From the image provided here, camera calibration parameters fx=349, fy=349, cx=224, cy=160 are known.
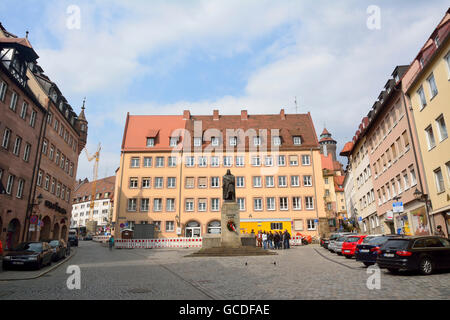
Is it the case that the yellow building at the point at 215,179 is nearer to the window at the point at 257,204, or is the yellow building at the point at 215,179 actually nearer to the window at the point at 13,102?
the window at the point at 257,204

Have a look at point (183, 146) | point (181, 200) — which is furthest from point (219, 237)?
point (183, 146)

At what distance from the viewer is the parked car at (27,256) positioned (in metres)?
16.3

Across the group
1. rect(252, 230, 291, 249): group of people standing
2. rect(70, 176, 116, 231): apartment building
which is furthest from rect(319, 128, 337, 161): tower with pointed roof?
rect(252, 230, 291, 249): group of people standing

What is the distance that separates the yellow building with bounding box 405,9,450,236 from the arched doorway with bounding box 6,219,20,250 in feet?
99.1

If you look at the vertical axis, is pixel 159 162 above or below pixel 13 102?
above

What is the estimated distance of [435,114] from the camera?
2253 cm

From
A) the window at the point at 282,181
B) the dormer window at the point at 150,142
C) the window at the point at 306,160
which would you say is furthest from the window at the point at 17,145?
the window at the point at 306,160

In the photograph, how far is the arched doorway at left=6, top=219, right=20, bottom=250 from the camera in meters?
27.0

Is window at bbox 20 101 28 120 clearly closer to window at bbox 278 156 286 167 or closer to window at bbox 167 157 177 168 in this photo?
window at bbox 167 157 177 168

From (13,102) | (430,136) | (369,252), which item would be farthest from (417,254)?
(13,102)

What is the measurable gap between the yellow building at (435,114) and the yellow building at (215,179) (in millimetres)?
22950

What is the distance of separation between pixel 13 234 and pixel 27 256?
43.1 ft

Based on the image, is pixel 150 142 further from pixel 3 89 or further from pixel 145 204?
pixel 3 89

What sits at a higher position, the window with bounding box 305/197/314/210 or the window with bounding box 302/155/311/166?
the window with bounding box 302/155/311/166
